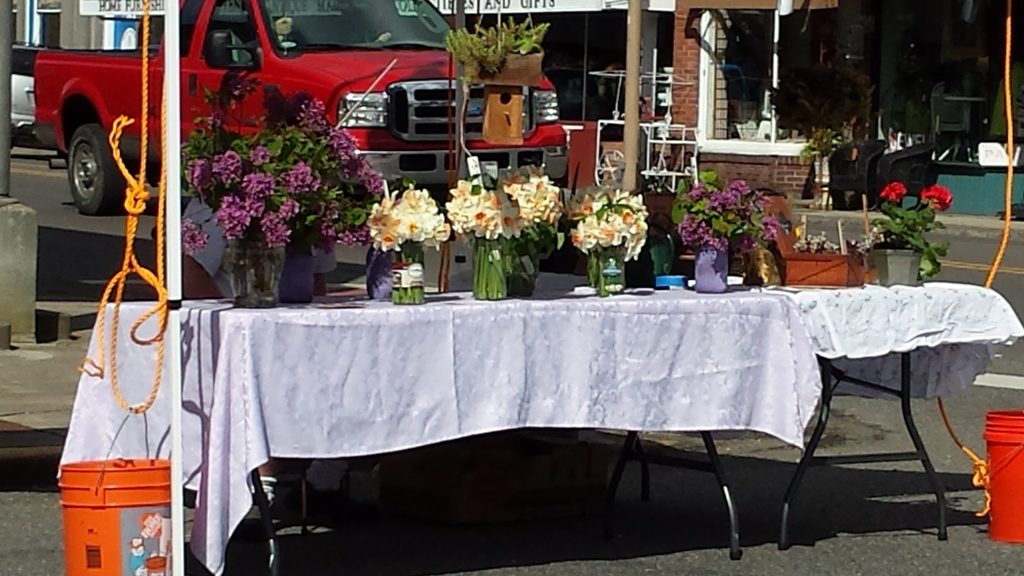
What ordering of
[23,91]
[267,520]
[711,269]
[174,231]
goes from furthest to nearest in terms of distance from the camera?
[23,91] < [711,269] < [267,520] < [174,231]

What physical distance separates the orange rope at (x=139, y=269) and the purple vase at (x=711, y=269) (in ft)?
6.69

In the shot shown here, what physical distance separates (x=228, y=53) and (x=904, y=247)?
8.29 meters

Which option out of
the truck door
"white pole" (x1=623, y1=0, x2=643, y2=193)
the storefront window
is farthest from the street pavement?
the storefront window

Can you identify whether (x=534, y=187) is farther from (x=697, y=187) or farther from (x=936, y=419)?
(x=936, y=419)

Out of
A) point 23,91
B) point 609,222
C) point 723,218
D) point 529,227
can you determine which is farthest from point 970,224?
point 529,227

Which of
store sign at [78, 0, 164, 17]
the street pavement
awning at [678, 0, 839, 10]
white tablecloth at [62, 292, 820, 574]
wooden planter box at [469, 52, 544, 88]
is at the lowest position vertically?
the street pavement

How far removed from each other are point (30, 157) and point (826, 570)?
2287 centimetres

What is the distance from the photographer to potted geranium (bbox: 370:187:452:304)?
6309 mm

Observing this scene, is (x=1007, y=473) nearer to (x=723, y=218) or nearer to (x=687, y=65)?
(x=723, y=218)

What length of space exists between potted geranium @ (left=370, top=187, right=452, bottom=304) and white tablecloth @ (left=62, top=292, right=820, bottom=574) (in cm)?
11

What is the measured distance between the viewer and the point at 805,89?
824 centimetres

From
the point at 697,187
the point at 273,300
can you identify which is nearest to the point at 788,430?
the point at 697,187

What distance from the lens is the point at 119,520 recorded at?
570cm

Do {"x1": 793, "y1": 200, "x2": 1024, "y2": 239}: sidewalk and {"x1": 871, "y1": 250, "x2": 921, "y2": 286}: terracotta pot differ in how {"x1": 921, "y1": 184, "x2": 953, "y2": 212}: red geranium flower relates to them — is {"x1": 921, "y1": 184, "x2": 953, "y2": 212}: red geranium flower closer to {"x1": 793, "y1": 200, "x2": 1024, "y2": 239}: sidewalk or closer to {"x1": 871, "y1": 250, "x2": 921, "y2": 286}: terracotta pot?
{"x1": 871, "y1": 250, "x2": 921, "y2": 286}: terracotta pot
